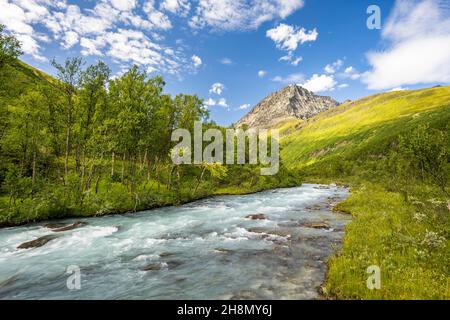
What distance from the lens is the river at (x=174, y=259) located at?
1181cm

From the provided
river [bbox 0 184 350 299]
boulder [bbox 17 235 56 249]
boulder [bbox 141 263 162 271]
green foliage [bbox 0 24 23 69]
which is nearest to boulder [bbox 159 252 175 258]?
river [bbox 0 184 350 299]

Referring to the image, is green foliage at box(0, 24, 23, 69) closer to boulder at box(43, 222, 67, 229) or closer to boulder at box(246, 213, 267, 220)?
boulder at box(43, 222, 67, 229)

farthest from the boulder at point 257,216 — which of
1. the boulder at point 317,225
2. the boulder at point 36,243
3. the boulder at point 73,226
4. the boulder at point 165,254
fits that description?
the boulder at point 36,243

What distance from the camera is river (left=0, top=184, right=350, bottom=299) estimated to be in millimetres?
11812

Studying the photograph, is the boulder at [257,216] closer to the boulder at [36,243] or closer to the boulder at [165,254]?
the boulder at [165,254]

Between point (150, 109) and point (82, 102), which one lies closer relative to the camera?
point (82, 102)

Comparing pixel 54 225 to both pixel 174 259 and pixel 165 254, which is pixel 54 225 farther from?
pixel 174 259

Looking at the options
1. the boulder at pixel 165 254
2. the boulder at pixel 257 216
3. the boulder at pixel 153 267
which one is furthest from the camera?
the boulder at pixel 257 216

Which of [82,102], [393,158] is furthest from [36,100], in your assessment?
[393,158]
